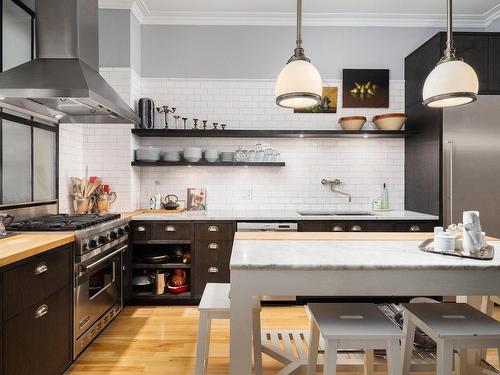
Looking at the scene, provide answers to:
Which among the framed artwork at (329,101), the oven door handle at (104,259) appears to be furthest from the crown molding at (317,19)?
the oven door handle at (104,259)

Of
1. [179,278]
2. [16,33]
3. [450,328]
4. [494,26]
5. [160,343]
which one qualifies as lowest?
[160,343]

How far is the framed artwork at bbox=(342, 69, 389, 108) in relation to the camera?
4770 millimetres

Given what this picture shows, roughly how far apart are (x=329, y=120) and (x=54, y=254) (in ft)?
12.0

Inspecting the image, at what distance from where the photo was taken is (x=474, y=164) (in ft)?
12.9

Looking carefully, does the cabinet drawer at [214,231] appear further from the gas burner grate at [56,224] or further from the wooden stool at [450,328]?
the wooden stool at [450,328]

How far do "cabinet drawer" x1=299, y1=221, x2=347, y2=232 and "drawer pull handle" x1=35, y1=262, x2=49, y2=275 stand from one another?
258cm

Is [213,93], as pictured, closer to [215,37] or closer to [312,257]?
[215,37]

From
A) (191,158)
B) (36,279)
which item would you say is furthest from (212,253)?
(36,279)

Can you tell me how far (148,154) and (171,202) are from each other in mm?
672

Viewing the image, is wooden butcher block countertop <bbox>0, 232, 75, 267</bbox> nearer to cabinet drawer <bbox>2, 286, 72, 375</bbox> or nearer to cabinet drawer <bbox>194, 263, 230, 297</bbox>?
cabinet drawer <bbox>2, 286, 72, 375</bbox>

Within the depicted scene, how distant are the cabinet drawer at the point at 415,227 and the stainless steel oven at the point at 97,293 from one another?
3.04 m

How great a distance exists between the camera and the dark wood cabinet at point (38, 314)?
189 centimetres

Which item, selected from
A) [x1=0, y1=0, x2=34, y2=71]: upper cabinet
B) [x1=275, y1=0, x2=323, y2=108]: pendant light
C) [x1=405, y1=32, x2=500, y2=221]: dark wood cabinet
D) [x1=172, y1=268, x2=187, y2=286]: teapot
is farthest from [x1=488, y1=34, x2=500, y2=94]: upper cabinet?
[x1=0, y1=0, x2=34, y2=71]: upper cabinet

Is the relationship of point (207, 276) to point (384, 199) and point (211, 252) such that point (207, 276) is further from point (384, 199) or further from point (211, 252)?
point (384, 199)
